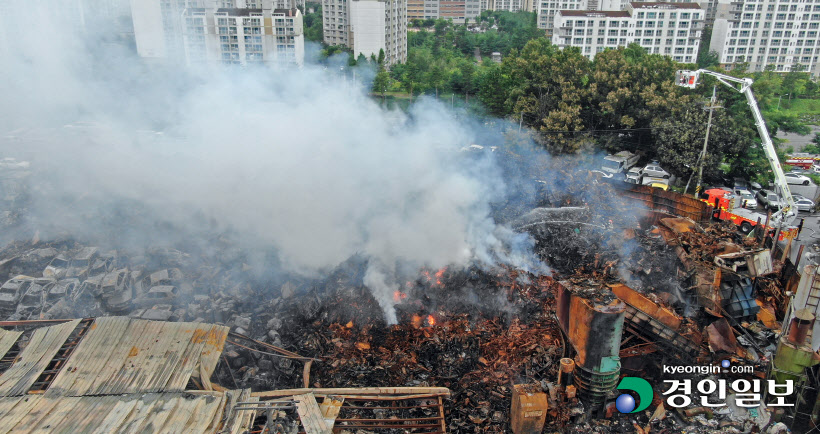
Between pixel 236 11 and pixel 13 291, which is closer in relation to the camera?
pixel 13 291

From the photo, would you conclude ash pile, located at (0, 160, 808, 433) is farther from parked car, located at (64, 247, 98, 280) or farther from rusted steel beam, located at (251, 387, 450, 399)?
rusted steel beam, located at (251, 387, 450, 399)

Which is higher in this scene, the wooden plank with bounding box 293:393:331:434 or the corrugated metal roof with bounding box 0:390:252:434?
the corrugated metal roof with bounding box 0:390:252:434

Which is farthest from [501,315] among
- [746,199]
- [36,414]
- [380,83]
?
[746,199]

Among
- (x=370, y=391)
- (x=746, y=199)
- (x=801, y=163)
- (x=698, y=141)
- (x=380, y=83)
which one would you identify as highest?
(x=380, y=83)

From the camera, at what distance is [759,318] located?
34.5ft

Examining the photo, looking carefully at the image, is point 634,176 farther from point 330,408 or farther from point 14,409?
point 14,409

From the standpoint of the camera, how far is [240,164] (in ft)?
39.9

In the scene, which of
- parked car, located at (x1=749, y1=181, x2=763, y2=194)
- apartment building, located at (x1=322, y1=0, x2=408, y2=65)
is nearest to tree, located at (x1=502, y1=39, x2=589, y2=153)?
parked car, located at (x1=749, y1=181, x2=763, y2=194)

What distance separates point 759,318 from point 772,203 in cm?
913

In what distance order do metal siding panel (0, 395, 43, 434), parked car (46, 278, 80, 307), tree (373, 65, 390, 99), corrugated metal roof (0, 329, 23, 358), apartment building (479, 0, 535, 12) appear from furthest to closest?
apartment building (479, 0, 535, 12), tree (373, 65, 390, 99), parked car (46, 278, 80, 307), corrugated metal roof (0, 329, 23, 358), metal siding panel (0, 395, 43, 434)

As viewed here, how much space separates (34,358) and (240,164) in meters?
5.91

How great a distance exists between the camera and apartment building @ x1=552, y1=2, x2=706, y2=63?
146ft

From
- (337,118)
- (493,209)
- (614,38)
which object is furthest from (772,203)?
(614,38)

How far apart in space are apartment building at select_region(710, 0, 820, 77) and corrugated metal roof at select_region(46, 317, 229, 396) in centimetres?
5443
